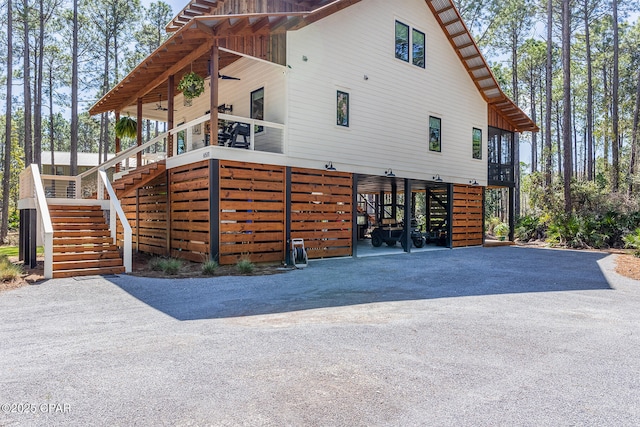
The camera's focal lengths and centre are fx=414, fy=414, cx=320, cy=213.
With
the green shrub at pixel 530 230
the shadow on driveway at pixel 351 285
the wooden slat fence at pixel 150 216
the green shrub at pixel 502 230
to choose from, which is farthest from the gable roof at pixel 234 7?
the green shrub at pixel 502 230

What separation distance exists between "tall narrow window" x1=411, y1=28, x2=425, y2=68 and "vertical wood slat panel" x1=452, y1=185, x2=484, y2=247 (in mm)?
4732

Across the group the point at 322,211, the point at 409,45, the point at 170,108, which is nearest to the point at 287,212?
the point at 322,211

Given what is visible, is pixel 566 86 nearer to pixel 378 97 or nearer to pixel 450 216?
pixel 450 216

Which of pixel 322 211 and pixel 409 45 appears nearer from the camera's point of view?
pixel 322 211

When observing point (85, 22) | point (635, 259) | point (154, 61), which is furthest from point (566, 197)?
point (85, 22)

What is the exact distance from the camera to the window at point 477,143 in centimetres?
1639

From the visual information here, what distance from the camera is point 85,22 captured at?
75.8 feet

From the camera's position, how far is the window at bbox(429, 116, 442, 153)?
1459cm

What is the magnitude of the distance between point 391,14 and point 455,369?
1237cm

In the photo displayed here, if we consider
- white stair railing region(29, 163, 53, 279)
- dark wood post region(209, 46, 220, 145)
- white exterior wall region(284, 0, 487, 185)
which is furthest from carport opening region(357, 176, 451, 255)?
white stair railing region(29, 163, 53, 279)

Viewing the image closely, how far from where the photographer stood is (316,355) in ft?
12.2

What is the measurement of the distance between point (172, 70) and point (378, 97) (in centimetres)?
601

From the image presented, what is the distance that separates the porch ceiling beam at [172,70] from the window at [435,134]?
8239mm

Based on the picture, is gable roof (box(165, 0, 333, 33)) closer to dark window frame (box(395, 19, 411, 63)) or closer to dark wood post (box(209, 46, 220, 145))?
dark window frame (box(395, 19, 411, 63))
